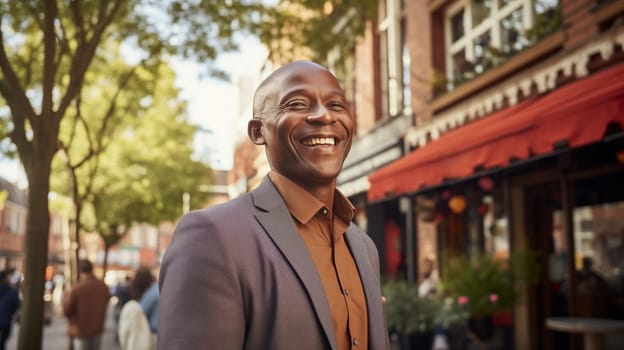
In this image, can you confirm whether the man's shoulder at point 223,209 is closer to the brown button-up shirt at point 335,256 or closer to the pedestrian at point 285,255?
the pedestrian at point 285,255

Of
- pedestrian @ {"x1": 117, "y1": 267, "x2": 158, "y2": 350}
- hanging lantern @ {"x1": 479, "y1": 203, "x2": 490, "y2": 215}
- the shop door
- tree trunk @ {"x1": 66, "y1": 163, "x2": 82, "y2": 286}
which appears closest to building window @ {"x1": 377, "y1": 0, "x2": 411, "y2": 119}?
hanging lantern @ {"x1": 479, "y1": 203, "x2": 490, "y2": 215}

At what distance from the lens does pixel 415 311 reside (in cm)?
799

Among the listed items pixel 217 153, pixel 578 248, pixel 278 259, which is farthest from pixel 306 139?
pixel 217 153

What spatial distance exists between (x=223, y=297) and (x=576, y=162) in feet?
23.4

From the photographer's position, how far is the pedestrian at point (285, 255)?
1.54 metres

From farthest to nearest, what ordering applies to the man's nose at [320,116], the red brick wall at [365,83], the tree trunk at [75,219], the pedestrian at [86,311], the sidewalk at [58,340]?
the red brick wall at [365,83]
the sidewalk at [58,340]
the tree trunk at [75,219]
the pedestrian at [86,311]
the man's nose at [320,116]

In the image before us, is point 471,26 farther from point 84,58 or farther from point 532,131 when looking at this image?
point 84,58

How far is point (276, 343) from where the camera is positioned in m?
1.57

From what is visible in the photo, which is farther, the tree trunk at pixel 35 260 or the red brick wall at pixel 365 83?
the red brick wall at pixel 365 83

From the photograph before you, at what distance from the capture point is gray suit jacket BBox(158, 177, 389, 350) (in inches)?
59.9

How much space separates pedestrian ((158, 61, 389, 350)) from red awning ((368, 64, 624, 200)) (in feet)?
12.6

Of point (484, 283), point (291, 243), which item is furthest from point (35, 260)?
point (291, 243)

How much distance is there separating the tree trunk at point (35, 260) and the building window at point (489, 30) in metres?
6.33

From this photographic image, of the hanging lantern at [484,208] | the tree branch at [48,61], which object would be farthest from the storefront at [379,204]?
the tree branch at [48,61]
